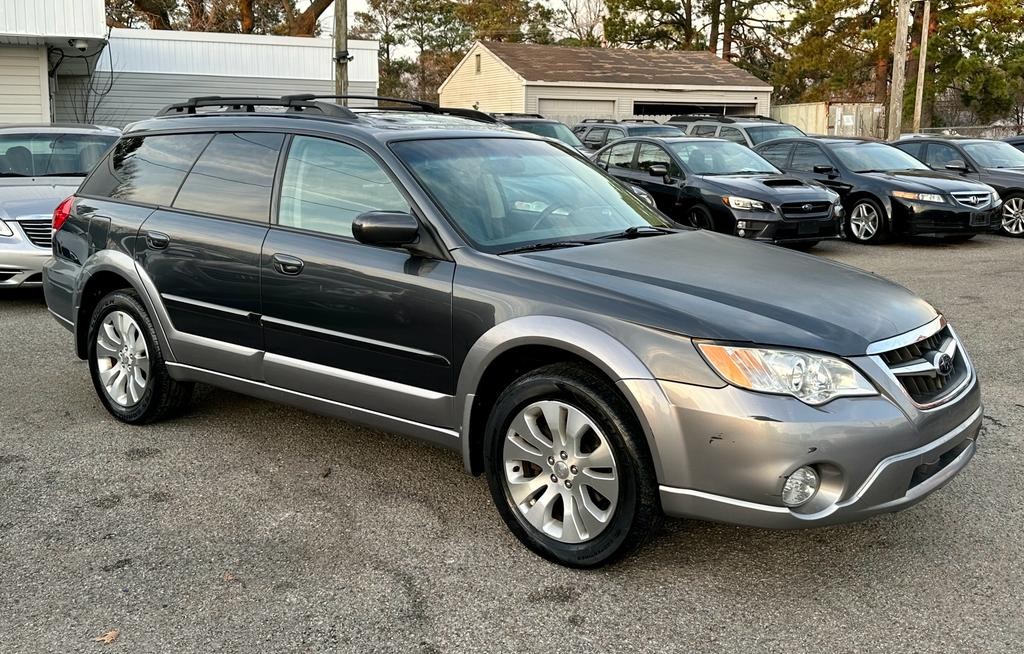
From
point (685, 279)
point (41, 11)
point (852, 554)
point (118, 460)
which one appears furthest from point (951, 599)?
point (41, 11)

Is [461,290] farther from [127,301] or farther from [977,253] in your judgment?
[977,253]

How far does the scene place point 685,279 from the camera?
3682 mm

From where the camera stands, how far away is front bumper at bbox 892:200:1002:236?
12875mm

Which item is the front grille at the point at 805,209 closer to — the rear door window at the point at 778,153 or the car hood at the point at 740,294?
the rear door window at the point at 778,153

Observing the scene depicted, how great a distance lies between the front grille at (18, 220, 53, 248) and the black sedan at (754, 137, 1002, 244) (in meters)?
9.71

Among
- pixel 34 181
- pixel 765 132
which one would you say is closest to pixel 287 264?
pixel 34 181

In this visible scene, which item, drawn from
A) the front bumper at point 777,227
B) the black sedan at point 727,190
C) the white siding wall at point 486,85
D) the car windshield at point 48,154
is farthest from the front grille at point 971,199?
the white siding wall at point 486,85

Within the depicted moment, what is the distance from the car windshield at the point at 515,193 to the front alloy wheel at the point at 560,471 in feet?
2.58

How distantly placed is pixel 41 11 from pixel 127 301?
13.7m

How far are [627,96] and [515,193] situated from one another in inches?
1335

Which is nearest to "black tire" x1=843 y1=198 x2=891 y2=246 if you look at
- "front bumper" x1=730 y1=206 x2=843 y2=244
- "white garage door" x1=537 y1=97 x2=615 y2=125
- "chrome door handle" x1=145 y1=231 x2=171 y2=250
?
"front bumper" x1=730 y1=206 x2=843 y2=244

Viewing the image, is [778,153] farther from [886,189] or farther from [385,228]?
[385,228]

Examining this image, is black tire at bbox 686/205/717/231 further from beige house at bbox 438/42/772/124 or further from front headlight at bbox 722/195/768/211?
beige house at bbox 438/42/772/124

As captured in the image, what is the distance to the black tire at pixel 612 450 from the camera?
131 inches
